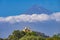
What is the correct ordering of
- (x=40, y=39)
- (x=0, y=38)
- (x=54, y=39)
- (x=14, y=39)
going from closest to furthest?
1. (x=54, y=39)
2. (x=40, y=39)
3. (x=14, y=39)
4. (x=0, y=38)

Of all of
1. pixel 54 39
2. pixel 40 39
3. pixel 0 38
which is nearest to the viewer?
pixel 54 39

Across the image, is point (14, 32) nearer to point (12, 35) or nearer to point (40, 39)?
point (12, 35)

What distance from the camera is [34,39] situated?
169ft

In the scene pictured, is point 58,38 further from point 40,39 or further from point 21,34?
point 21,34

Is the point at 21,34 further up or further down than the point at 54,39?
further up

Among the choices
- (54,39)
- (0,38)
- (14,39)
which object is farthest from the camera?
(0,38)

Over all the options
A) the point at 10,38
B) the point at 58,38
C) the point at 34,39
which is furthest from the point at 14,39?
the point at 58,38

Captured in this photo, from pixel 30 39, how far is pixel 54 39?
6.31 m

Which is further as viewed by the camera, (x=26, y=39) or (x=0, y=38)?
(x=0, y=38)

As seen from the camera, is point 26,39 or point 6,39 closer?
point 26,39

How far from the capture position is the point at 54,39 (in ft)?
151

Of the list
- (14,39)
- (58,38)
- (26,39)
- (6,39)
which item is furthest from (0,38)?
(58,38)

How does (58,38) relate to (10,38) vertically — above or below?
below

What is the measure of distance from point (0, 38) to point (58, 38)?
1054 inches
